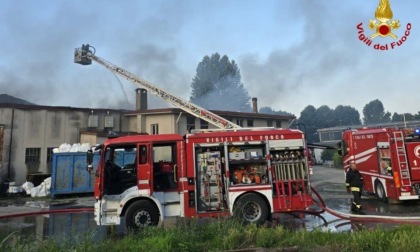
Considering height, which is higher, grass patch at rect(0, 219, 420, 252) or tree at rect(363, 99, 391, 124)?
tree at rect(363, 99, 391, 124)

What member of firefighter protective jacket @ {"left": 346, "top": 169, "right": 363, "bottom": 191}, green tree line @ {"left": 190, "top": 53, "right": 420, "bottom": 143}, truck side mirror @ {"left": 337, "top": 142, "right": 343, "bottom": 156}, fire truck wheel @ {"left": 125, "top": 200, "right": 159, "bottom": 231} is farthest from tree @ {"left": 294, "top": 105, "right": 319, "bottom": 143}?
fire truck wheel @ {"left": 125, "top": 200, "right": 159, "bottom": 231}

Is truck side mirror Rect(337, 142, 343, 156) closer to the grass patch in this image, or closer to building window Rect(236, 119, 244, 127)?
the grass patch

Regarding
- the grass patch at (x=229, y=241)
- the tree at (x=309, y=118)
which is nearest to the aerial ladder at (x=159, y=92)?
the grass patch at (x=229, y=241)

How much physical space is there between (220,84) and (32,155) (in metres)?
57.3

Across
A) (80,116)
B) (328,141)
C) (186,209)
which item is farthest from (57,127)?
(328,141)

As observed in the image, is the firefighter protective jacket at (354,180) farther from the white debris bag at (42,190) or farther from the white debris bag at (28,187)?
the white debris bag at (28,187)

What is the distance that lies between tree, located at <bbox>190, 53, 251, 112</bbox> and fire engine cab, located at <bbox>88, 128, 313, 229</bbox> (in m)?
61.4

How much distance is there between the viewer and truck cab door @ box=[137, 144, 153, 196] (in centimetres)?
846

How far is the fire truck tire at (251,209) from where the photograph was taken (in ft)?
28.3

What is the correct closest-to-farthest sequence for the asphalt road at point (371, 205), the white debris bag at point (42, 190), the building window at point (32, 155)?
1. the asphalt road at point (371, 205)
2. the white debris bag at point (42, 190)
3. the building window at point (32, 155)

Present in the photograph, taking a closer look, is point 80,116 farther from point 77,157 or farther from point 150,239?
point 150,239

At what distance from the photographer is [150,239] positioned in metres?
5.81

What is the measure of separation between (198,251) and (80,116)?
67.2 ft

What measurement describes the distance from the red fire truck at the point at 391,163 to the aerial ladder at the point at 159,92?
8.20 metres
